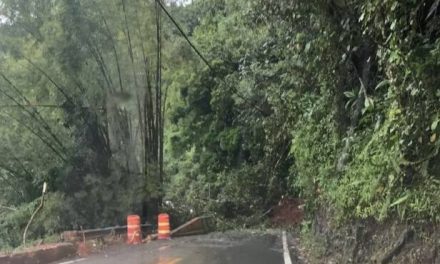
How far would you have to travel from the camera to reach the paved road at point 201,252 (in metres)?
13.0

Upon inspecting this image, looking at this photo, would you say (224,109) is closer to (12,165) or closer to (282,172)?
(282,172)

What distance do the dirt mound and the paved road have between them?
207 inches

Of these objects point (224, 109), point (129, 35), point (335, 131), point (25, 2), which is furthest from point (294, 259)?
point (224, 109)

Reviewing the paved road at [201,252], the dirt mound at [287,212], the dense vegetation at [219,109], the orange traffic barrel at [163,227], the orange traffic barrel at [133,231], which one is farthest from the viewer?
the dirt mound at [287,212]

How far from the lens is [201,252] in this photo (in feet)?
48.8

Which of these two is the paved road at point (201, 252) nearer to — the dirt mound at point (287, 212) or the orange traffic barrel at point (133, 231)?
the orange traffic barrel at point (133, 231)

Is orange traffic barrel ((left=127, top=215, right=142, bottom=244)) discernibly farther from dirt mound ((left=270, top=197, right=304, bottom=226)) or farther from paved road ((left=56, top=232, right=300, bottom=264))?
dirt mound ((left=270, top=197, right=304, bottom=226))

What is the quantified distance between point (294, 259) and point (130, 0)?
36.2 ft

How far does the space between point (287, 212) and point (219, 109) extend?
19.9ft

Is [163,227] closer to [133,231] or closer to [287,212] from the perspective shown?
[133,231]

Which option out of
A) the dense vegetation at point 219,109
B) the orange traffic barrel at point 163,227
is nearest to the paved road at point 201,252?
the orange traffic barrel at point 163,227

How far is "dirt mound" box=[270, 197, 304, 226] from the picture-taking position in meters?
24.3

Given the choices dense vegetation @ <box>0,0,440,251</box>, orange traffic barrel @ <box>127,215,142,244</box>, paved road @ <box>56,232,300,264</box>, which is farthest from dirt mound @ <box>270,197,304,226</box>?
orange traffic barrel @ <box>127,215,142,244</box>

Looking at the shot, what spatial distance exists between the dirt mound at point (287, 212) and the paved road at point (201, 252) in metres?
5.25
